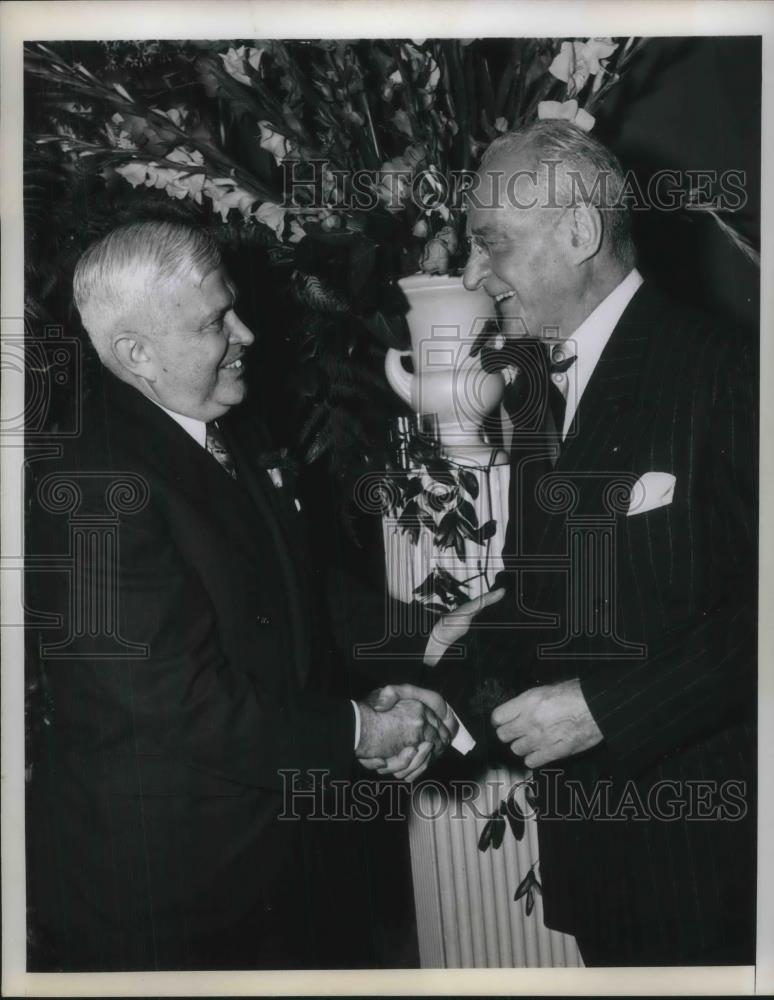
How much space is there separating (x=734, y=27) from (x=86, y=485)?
159 cm

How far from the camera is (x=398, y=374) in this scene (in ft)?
6.59

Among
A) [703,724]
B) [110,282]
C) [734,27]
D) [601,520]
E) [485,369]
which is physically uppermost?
[734,27]

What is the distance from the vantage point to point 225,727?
199 cm

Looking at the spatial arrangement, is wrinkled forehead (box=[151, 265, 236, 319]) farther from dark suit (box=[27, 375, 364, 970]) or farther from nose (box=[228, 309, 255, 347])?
dark suit (box=[27, 375, 364, 970])

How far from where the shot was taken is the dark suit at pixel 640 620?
2.00 m

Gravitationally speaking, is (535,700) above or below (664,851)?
above

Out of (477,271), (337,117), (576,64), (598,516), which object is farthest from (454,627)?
(576,64)

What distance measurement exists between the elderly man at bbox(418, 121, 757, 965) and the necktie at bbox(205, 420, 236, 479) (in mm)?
563

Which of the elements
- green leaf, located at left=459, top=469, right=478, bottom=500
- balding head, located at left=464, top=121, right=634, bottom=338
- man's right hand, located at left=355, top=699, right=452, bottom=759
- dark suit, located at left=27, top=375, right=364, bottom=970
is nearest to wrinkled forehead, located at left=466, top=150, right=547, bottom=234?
balding head, located at left=464, top=121, right=634, bottom=338

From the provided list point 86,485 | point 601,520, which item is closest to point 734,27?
point 601,520

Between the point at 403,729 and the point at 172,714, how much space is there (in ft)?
1.50

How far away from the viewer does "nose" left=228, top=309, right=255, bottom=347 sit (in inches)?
78.5

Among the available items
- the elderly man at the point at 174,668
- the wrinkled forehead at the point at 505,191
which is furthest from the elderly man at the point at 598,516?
the elderly man at the point at 174,668

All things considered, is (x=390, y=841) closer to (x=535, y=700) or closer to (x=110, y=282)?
(x=535, y=700)
